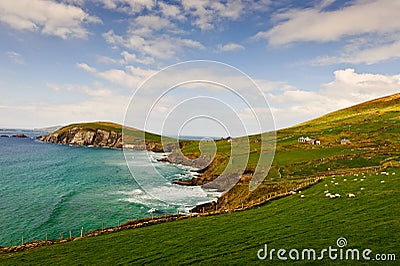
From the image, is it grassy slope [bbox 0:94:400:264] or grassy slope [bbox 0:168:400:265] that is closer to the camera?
grassy slope [bbox 0:168:400:265]

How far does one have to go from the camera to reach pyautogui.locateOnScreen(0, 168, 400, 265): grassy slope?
2089 centimetres

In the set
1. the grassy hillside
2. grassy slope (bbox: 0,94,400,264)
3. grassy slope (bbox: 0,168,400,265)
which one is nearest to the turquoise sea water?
the grassy hillside

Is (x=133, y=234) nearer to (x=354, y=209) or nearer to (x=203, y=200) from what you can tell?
(x=354, y=209)

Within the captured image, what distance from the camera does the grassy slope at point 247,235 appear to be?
20.9 m

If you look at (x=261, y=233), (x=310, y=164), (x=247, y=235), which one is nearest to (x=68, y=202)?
(x=247, y=235)

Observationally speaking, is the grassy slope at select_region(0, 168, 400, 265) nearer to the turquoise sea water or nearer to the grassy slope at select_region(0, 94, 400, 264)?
the grassy slope at select_region(0, 94, 400, 264)

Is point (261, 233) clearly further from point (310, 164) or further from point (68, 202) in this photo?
point (68, 202)

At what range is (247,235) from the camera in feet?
82.9

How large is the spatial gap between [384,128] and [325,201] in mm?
111975

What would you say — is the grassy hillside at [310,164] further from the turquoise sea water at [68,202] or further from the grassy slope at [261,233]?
the turquoise sea water at [68,202]

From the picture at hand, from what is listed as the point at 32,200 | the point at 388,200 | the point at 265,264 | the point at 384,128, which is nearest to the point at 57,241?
the point at 265,264

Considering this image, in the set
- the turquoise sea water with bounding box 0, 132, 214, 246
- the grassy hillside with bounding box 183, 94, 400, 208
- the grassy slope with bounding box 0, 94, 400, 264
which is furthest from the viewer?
the grassy hillside with bounding box 183, 94, 400, 208

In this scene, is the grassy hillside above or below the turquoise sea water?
above

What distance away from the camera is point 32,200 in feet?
216
